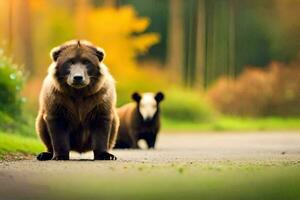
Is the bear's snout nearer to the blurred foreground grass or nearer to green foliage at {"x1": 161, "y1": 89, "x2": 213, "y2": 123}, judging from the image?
the blurred foreground grass

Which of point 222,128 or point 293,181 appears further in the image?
point 222,128

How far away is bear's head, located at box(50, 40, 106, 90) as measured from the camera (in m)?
9.54

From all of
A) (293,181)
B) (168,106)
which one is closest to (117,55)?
(168,106)

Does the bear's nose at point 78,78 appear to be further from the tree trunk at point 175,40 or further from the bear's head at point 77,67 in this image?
the tree trunk at point 175,40

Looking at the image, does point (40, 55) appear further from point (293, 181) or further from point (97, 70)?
point (293, 181)

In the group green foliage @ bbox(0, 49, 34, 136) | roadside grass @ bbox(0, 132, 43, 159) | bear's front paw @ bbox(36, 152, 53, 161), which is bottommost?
bear's front paw @ bbox(36, 152, 53, 161)

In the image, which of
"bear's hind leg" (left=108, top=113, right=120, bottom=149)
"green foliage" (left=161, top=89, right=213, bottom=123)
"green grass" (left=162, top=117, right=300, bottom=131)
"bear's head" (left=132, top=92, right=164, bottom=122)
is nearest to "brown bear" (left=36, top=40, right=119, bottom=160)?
"bear's hind leg" (left=108, top=113, right=120, bottom=149)

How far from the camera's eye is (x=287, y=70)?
92.5 feet

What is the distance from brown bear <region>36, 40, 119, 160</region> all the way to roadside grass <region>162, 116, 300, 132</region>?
14370mm

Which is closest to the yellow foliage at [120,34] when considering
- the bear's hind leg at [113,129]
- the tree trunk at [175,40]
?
the tree trunk at [175,40]

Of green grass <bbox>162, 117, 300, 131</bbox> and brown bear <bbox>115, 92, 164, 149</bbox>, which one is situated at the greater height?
green grass <bbox>162, 117, 300, 131</bbox>

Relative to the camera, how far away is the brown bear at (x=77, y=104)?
974cm

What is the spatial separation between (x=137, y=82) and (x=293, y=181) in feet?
67.5

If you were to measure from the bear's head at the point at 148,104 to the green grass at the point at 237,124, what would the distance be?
8.51 metres
